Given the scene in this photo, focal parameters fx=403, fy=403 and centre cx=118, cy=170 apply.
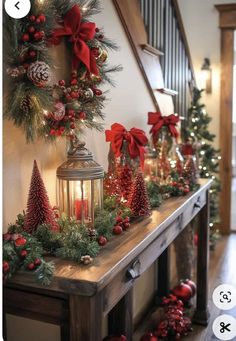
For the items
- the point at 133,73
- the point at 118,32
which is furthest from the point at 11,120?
the point at 133,73

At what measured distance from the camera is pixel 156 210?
1806 millimetres

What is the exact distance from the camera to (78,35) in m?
1.50

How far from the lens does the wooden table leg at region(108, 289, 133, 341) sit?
6.07 feet

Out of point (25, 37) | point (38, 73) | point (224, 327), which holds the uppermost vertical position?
point (25, 37)

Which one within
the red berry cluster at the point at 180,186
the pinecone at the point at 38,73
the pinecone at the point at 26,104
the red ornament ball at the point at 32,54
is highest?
the red ornament ball at the point at 32,54

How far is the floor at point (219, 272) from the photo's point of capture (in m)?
2.47

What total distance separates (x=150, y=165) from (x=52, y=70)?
971 mm

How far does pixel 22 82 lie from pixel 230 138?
374cm

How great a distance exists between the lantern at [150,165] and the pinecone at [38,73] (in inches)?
42.5

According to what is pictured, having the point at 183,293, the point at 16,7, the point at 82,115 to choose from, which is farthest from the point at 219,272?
the point at 16,7

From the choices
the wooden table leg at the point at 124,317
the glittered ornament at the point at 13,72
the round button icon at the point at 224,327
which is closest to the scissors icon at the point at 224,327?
the round button icon at the point at 224,327

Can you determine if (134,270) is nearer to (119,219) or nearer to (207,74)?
(119,219)

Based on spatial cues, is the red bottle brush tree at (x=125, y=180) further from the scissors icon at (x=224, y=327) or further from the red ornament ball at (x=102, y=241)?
the scissors icon at (x=224, y=327)

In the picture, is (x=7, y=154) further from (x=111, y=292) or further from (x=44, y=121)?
(x=111, y=292)
